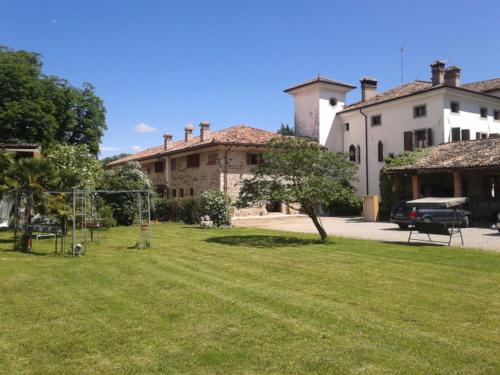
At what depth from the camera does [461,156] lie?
2502 centimetres

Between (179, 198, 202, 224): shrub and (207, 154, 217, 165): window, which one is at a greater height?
(207, 154, 217, 165): window

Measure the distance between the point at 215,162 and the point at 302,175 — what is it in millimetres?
15358

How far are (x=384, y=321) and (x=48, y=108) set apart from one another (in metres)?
31.3

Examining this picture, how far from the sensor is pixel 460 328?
5680 millimetres

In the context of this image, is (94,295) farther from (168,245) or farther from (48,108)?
(48,108)

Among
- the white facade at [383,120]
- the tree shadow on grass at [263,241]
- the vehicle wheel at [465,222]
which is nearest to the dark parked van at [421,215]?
the vehicle wheel at [465,222]

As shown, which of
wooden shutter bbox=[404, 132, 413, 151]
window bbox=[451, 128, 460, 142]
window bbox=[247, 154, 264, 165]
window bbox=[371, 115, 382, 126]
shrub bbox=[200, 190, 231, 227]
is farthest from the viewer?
window bbox=[371, 115, 382, 126]

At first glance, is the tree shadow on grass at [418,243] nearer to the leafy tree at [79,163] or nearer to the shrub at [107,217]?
the shrub at [107,217]

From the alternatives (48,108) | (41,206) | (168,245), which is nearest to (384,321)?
(168,245)

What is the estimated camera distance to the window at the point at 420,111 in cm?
3134

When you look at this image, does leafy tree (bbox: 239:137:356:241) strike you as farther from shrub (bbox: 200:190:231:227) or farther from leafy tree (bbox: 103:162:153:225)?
leafy tree (bbox: 103:162:153:225)

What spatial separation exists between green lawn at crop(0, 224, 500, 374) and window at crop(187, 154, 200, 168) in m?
21.0

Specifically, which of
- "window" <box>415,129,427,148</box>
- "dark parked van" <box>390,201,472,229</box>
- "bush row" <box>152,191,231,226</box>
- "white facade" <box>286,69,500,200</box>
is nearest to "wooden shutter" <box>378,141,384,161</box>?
"white facade" <box>286,69,500,200</box>

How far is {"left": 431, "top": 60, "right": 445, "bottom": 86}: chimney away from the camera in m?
32.3
